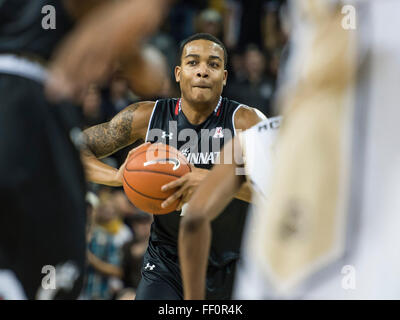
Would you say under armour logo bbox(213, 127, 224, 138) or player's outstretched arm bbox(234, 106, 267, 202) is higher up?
player's outstretched arm bbox(234, 106, 267, 202)

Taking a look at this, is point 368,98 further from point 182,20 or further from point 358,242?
point 182,20

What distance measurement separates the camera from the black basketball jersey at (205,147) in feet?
13.3

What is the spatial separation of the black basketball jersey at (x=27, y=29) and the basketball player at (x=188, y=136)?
1.75 metres

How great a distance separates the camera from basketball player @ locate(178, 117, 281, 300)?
79.4 inches

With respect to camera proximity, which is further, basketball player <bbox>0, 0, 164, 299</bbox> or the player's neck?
the player's neck

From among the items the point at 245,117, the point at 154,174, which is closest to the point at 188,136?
the point at 245,117

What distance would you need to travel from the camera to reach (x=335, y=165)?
1196 millimetres

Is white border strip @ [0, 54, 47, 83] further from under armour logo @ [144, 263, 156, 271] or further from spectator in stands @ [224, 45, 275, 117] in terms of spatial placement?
spectator in stands @ [224, 45, 275, 117]

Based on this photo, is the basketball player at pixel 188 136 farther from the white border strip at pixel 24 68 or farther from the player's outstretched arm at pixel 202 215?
the white border strip at pixel 24 68

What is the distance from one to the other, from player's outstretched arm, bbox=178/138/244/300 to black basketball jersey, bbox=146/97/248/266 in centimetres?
148

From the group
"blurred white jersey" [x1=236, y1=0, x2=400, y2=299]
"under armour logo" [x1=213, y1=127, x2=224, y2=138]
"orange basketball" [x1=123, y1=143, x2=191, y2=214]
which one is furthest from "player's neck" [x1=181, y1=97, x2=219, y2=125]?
"blurred white jersey" [x1=236, y1=0, x2=400, y2=299]

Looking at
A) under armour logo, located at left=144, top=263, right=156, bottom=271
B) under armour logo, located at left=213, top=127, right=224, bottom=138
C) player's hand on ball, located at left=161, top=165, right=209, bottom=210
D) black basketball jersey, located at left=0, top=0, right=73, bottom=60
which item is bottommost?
under armour logo, located at left=144, top=263, right=156, bottom=271

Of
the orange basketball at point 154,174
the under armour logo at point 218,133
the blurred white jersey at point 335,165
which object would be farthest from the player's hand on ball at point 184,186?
the blurred white jersey at point 335,165

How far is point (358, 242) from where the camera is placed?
126 cm
